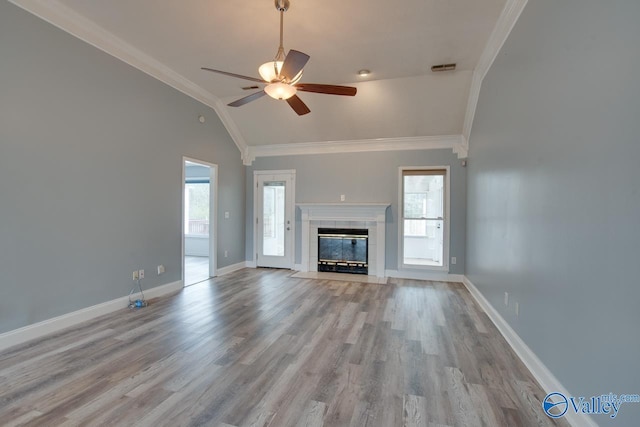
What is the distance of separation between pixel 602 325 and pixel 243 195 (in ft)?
19.2

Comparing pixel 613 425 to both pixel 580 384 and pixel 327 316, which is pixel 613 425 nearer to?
pixel 580 384

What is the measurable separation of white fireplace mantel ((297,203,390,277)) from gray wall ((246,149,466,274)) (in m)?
0.17

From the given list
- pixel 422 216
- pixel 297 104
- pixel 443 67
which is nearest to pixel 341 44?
pixel 297 104

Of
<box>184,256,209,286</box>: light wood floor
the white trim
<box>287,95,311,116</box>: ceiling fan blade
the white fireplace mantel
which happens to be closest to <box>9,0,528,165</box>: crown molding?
the white fireplace mantel

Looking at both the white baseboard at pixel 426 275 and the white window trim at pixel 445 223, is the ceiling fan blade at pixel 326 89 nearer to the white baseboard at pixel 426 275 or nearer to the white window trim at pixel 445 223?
the white window trim at pixel 445 223

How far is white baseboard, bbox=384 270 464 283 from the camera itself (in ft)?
17.4

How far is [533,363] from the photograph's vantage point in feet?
7.40

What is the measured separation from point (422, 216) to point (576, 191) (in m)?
3.91

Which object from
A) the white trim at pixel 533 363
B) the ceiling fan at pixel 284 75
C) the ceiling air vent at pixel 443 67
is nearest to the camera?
the white trim at pixel 533 363

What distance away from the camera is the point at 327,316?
350 cm

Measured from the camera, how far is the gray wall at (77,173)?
8.61ft

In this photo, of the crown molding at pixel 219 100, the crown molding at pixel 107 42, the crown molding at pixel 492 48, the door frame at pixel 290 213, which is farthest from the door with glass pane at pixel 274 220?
the crown molding at pixel 492 48

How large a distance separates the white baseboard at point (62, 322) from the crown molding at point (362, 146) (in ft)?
11.3

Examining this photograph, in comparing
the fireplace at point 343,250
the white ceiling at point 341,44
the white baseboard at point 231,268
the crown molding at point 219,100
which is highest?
the white ceiling at point 341,44
